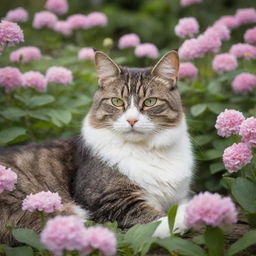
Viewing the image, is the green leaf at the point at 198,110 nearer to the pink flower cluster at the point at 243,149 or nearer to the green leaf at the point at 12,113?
the pink flower cluster at the point at 243,149

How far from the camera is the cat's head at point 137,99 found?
3334 mm

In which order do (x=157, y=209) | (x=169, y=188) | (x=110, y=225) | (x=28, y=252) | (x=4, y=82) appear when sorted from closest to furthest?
(x=28, y=252) → (x=110, y=225) → (x=157, y=209) → (x=169, y=188) → (x=4, y=82)

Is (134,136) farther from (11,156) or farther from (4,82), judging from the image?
(4,82)

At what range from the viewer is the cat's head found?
3.33 m

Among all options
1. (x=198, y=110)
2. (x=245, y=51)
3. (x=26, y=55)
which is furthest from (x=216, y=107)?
(x=26, y=55)

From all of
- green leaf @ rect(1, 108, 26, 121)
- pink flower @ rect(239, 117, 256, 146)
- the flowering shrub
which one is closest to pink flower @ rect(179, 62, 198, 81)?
the flowering shrub

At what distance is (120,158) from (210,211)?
1.40 meters

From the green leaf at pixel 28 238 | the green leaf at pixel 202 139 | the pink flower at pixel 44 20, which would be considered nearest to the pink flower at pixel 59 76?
the pink flower at pixel 44 20

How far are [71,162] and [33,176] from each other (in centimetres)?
31

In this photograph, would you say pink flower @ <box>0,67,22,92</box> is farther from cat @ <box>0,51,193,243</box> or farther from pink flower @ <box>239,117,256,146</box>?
pink flower @ <box>239,117,256,146</box>

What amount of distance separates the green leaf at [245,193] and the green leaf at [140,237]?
20.0 inches

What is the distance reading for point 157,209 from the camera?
321 centimetres

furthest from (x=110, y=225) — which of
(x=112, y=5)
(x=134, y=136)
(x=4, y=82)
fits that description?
(x=112, y=5)

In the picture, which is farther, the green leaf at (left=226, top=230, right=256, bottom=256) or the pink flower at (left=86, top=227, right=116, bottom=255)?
the green leaf at (left=226, top=230, right=256, bottom=256)
